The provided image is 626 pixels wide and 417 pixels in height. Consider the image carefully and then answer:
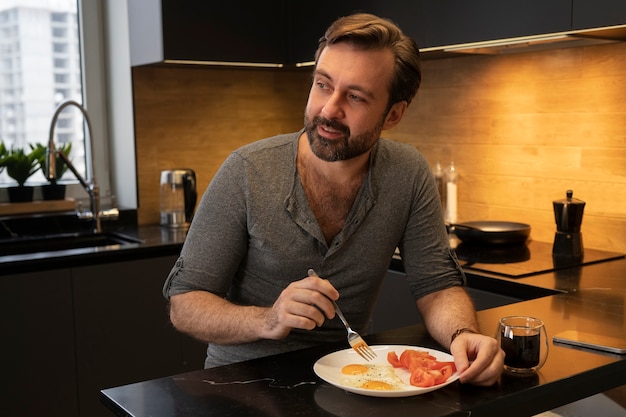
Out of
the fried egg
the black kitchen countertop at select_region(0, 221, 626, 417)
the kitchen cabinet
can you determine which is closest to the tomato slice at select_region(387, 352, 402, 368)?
the fried egg

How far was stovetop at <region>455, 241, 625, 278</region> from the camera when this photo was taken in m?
2.51

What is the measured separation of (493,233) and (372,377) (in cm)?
151

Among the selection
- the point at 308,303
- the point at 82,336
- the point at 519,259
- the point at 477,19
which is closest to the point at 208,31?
the point at 477,19

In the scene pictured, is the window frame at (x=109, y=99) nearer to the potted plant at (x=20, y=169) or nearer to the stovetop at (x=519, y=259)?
the potted plant at (x=20, y=169)

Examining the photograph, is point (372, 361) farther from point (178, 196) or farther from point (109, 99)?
point (109, 99)

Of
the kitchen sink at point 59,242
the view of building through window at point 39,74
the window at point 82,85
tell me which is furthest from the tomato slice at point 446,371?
the view of building through window at point 39,74

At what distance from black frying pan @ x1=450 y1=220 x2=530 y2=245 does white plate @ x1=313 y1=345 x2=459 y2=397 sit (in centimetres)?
131

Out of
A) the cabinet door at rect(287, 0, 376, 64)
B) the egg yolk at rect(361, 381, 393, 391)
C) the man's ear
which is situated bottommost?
the egg yolk at rect(361, 381, 393, 391)

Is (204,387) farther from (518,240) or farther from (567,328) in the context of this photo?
(518,240)

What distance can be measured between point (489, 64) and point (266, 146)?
1.55 m

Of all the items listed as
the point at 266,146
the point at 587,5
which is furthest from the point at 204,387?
the point at 587,5

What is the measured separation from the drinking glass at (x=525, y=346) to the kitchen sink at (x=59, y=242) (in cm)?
208

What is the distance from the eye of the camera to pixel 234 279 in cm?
189

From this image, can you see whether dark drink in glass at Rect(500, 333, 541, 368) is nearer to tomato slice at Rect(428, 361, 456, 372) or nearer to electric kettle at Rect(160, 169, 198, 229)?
tomato slice at Rect(428, 361, 456, 372)
